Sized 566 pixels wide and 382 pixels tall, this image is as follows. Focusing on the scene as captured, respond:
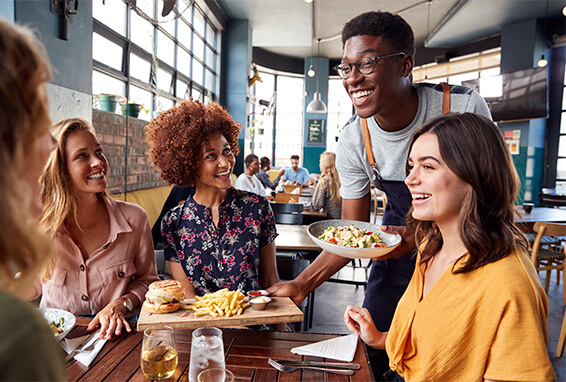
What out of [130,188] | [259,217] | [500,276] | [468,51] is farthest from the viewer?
[468,51]

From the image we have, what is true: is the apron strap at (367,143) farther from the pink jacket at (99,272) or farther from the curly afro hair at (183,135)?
the pink jacket at (99,272)

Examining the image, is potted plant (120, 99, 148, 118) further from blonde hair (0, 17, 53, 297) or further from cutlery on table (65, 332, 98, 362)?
blonde hair (0, 17, 53, 297)

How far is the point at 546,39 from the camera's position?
8.16 metres

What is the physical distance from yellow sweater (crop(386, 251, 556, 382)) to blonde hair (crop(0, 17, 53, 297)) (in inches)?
44.1

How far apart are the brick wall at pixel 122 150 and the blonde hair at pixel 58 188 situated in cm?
143

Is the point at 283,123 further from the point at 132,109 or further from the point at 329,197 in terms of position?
the point at 132,109

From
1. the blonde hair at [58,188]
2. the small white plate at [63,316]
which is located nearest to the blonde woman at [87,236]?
the blonde hair at [58,188]

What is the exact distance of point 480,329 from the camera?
114cm

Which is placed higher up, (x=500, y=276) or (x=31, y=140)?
(x=31, y=140)

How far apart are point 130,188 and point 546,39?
8.69 m

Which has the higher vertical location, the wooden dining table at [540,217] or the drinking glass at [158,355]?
the wooden dining table at [540,217]

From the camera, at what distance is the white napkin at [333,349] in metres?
1.21

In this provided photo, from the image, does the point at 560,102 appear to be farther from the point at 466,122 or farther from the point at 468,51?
the point at 466,122

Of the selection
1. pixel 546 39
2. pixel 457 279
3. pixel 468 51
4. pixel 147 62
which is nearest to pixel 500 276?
pixel 457 279
